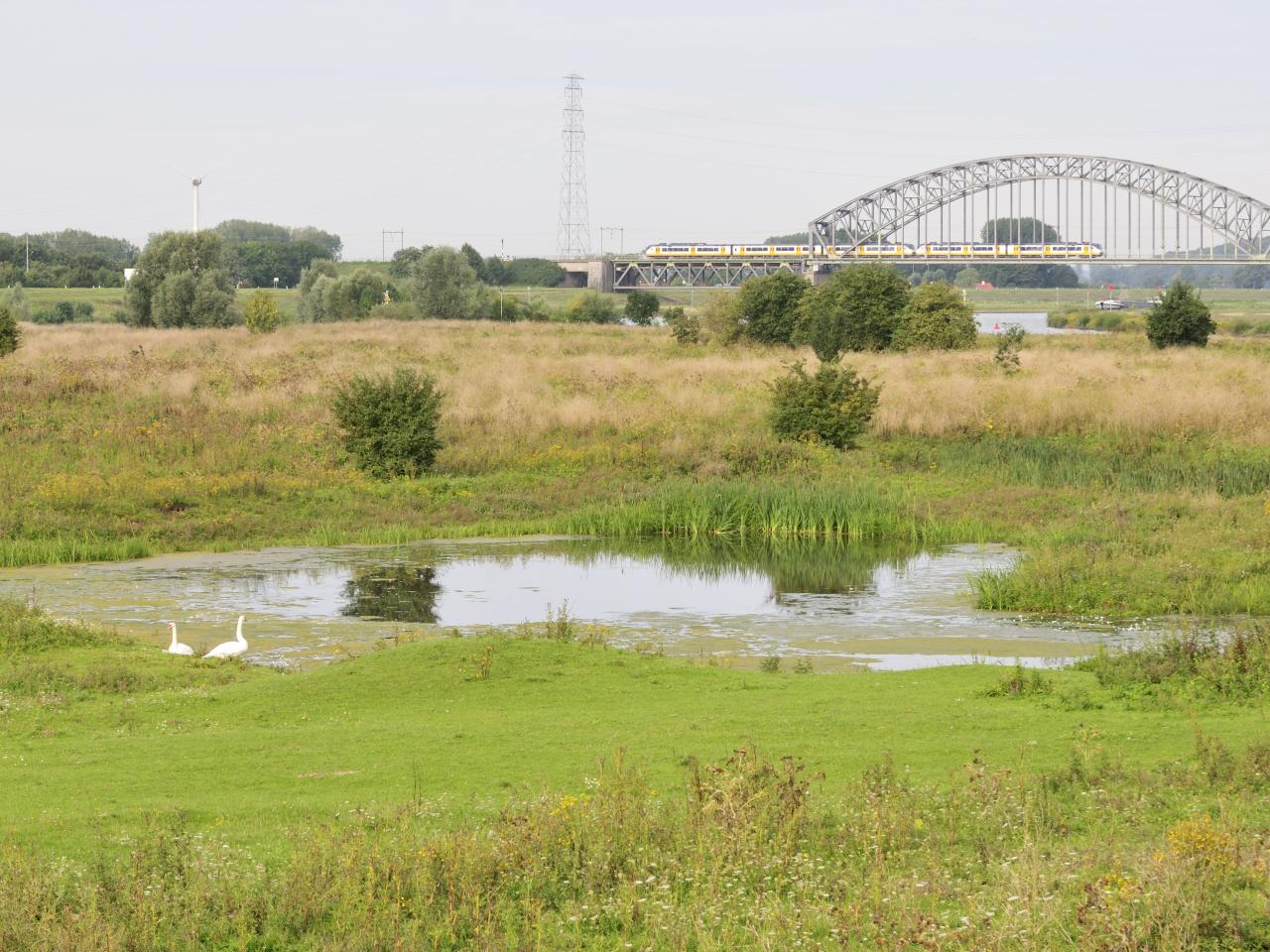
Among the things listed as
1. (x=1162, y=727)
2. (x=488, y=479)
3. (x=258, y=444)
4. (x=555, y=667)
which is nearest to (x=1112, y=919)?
(x=1162, y=727)

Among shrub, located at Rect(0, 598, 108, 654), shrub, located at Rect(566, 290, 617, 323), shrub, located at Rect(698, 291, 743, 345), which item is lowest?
shrub, located at Rect(0, 598, 108, 654)

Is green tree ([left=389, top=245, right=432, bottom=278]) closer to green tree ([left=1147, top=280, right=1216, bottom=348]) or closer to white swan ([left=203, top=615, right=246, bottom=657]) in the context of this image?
green tree ([left=1147, top=280, right=1216, bottom=348])

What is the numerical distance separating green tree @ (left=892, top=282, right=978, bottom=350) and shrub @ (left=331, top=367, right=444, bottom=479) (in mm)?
31958

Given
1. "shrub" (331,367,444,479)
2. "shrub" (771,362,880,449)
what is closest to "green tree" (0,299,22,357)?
"shrub" (331,367,444,479)

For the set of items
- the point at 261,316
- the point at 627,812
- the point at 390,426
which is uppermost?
the point at 261,316

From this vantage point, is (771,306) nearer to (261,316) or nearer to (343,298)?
(261,316)

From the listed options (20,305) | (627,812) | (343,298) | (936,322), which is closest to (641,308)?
(343,298)

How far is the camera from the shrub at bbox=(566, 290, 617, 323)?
335 feet

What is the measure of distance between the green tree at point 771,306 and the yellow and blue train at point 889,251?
192 ft

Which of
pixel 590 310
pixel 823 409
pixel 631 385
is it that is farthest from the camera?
pixel 590 310

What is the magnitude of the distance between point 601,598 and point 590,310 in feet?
271

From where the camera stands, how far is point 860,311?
63.2 meters

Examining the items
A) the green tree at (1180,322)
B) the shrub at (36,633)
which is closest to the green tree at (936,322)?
the green tree at (1180,322)

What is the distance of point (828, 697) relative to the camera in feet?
42.4
